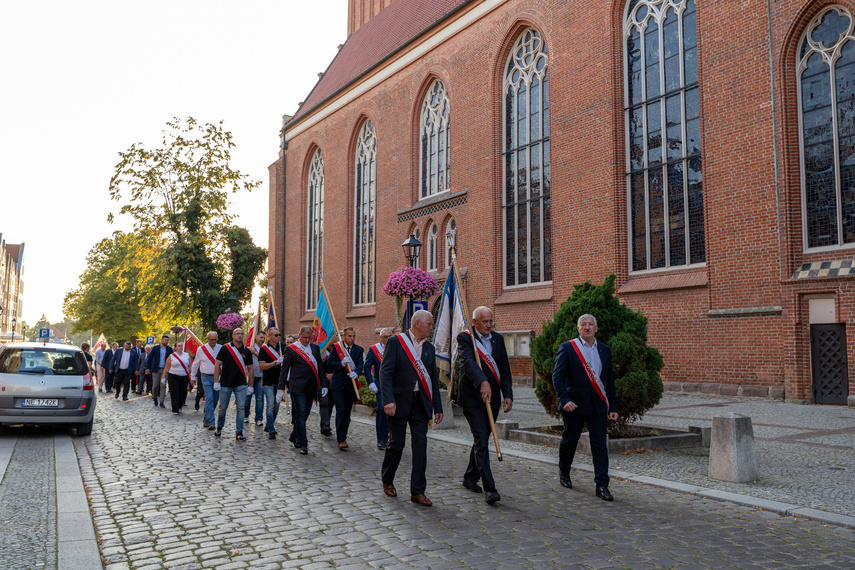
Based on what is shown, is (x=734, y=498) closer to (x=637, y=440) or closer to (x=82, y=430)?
(x=637, y=440)

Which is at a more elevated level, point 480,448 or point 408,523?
point 480,448

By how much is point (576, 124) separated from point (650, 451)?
44.9 ft

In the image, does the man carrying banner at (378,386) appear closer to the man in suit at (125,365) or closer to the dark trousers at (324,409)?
the dark trousers at (324,409)

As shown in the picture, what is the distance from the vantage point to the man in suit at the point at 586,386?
6.75 metres

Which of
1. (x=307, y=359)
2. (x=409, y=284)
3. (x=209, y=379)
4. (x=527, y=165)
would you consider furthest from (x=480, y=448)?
(x=527, y=165)

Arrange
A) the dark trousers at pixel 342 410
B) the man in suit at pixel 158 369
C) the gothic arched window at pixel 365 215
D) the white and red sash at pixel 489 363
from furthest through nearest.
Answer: the gothic arched window at pixel 365 215, the man in suit at pixel 158 369, the dark trousers at pixel 342 410, the white and red sash at pixel 489 363

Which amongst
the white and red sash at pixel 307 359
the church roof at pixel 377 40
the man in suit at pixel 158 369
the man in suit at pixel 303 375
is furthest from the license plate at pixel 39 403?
the church roof at pixel 377 40

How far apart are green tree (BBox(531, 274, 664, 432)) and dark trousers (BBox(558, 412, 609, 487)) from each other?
7.78 feet

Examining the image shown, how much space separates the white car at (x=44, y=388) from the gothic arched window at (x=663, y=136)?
1372 centimetres

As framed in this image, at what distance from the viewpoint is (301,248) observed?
39.3m

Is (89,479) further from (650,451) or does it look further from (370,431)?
(650,451)

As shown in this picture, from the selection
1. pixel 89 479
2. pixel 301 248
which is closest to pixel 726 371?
pixel 89 479

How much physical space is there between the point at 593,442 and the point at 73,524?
447 centimetres

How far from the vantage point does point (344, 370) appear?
1074cm
